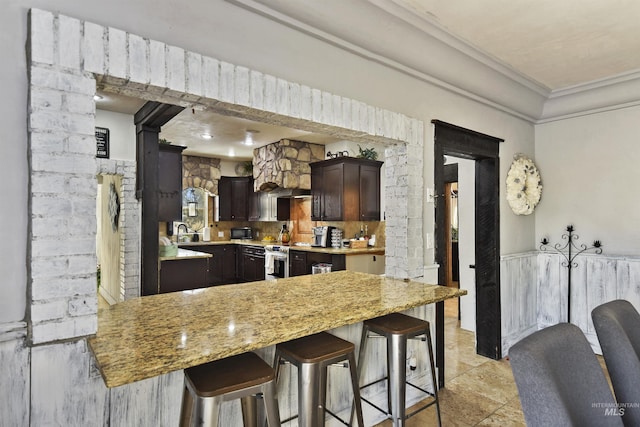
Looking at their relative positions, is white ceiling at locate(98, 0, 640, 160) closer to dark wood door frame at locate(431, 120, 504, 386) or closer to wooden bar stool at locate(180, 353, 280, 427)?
dark wood door frame at locate(431, 120, 504, 386)

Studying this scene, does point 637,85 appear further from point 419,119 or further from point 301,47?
point 301,47

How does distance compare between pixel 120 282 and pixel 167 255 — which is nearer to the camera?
pixel 120 282

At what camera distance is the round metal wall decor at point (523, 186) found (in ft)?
12.3

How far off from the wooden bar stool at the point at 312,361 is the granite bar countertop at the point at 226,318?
17 centimetres

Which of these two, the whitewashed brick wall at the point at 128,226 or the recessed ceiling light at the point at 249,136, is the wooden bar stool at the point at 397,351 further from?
the recessed ceiling light at the point at 249,136

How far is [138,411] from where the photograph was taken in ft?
4.99

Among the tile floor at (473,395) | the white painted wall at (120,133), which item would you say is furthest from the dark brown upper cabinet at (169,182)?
the tile floor at (473,395)

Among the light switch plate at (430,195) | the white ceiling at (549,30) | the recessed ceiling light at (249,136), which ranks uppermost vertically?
the white ceiling at (549,30)

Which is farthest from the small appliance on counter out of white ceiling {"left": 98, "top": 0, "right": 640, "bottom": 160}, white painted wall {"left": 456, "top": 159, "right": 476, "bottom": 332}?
white painted wall {"left": 456, "top": 159, "right": 476, "bottom": 332}

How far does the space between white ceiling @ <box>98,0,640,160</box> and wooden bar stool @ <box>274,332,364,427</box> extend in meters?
1.74

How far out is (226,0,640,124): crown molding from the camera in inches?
78.0

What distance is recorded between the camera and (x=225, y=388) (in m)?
1.32

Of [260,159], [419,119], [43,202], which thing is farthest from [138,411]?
[260,159]

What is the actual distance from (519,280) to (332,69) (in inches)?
123
